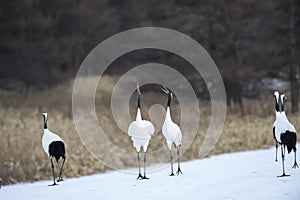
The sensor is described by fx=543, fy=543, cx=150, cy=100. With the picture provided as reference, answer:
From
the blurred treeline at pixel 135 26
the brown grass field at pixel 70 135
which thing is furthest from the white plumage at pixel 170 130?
the blurred treeline at pixel 135 26

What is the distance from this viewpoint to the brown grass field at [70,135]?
13.6 meters

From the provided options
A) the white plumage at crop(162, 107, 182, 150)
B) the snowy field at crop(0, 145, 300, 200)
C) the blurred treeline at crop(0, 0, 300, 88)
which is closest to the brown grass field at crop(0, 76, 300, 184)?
the blurred treeline at crop(0, 0, 300, 88)

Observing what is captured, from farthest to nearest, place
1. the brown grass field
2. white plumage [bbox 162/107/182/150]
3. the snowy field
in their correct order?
the brown grass field, white plumage [bbox 162/107/182/150], the snowy field

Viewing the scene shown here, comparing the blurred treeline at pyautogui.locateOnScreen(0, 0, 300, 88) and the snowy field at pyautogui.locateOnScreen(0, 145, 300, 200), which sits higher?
the blurred treeline at pyautogui.locateOnScreen(0, 0, 300, 88)

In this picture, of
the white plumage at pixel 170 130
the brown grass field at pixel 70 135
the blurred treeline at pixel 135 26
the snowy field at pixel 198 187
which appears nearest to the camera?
the snowy field at pixel 198 187

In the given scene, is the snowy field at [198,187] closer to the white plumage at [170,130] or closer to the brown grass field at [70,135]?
the white plumage at [170,130]

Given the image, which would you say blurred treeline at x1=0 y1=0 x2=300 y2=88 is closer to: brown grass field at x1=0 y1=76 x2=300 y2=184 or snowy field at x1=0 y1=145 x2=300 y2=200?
brown grass field at x1=0 y1=76 x2=300 y2=184

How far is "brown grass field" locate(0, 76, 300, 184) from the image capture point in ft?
44.5

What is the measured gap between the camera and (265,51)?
23.3m

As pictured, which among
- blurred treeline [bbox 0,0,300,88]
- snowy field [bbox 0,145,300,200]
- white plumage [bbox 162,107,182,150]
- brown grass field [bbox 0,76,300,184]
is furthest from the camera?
blurred treeline [bbox 0,0,300,88]

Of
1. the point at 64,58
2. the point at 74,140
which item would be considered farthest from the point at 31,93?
the point at 74,140

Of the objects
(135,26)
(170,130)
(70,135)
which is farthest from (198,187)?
(135,26)

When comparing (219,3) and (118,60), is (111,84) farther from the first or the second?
(219,3)

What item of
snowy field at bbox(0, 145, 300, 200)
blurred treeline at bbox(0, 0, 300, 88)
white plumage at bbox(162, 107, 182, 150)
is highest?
blurred treeline at bbox(0, 0, 300, 88)
